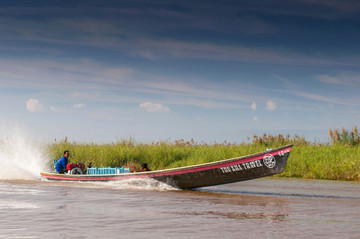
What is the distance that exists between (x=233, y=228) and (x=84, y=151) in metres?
18.9

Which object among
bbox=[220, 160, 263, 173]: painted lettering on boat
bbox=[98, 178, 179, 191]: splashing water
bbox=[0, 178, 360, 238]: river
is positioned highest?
bbox=[220, 160, 263, 173]: painted lettering on boat

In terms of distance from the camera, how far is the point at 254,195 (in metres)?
15.4

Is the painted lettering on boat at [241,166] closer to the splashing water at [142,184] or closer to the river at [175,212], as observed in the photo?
the river at [175,212]

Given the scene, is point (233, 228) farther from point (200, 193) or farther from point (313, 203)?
point (200, 193)

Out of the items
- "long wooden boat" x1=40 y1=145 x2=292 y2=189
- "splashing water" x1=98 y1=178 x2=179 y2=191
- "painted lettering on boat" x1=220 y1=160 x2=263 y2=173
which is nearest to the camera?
"long wooden boat" x1=40 y1=145 x2=292 y2=189

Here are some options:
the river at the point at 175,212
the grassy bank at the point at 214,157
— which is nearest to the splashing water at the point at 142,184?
the river at the point at 175,212

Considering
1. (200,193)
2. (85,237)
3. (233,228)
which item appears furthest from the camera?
(200,193)

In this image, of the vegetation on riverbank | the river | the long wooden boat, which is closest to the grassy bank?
the vegetation on riverbank

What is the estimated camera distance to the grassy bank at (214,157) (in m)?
20.6

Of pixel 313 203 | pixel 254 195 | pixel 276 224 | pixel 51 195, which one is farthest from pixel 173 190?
pixel 276 224

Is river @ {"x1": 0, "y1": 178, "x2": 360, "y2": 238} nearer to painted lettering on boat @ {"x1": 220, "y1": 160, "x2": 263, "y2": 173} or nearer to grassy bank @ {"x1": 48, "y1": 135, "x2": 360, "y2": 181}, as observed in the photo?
painted lettering on boat @ {"x1": 220, "y1": 160, "x2": 263, "y2": 173}

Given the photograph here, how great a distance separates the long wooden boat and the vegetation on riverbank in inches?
263

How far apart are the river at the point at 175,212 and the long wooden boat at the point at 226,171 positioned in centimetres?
38

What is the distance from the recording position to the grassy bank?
67.6ft
